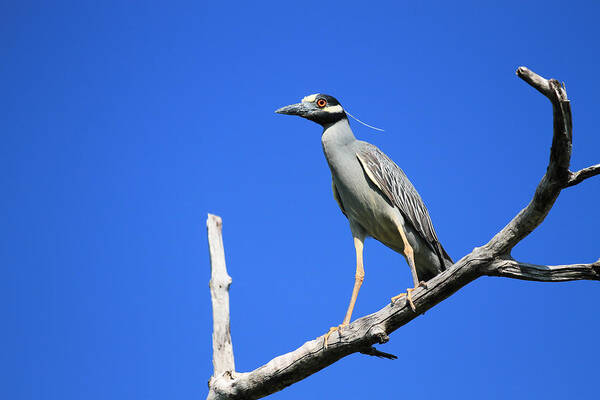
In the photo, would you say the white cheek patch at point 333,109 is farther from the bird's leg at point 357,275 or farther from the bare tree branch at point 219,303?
the bare tree branch at point 219,303

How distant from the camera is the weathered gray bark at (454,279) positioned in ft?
13.0

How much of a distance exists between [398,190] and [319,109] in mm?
1306

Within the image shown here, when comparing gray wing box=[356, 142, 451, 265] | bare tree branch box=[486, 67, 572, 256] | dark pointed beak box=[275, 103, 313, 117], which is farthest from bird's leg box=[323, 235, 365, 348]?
bare tree branch box=[486, 67, 572, 256]

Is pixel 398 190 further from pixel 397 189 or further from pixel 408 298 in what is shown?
pixel 408 298

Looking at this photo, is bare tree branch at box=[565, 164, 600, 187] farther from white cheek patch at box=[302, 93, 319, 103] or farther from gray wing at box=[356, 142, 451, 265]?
white cheek patch at box=[302, 93, 319, 103]

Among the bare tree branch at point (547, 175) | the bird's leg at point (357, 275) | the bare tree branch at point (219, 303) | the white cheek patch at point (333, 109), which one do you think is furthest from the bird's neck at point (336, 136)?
the bare tree branch at point (547, 175)

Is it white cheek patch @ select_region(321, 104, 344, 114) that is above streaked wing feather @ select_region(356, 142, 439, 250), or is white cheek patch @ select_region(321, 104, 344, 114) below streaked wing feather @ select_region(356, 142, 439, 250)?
above

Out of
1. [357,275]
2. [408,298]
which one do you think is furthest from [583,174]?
[357,275]

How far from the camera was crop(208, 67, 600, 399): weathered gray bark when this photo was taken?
396 cm

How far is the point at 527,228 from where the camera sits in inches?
173

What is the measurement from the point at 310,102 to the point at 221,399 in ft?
11.1

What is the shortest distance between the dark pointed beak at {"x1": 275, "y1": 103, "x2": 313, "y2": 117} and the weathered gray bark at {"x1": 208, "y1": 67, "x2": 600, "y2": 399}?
233 centimetres

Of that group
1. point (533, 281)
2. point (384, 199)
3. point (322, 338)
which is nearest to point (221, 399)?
point (322, 338)

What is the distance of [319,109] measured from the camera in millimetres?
6418
